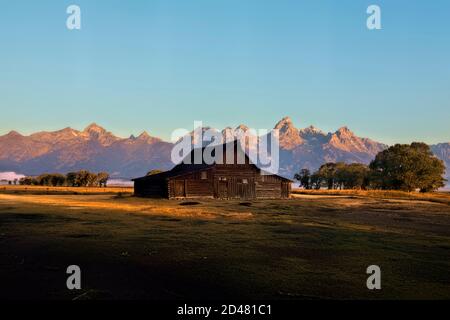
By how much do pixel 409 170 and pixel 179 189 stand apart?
51.7 m

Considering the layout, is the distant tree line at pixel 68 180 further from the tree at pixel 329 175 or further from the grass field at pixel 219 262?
the grass field at pixel 219 262

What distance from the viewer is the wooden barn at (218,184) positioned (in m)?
54.8

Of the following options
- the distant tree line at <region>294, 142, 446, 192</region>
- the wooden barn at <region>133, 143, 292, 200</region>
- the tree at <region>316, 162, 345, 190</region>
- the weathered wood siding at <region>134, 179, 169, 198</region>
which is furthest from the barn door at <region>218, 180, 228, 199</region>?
the tree at <region>316, 162, 345, 190</region>

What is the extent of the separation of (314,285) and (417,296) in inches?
88.8

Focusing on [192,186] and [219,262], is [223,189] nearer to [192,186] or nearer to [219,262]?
[192,186]

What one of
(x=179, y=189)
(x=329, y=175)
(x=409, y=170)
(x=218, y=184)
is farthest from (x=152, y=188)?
(x=329, y=175)

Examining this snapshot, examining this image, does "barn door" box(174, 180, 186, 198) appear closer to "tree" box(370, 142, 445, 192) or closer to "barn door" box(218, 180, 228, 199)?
"barn door" box(218, 180, 228, 199)

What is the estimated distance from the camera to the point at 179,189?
54.5 meters

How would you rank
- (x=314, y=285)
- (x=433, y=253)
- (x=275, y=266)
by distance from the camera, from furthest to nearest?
(x=433, y=253) < (x=275, y=266) < (x=314, y=285)

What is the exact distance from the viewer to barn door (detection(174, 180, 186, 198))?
178 feet
